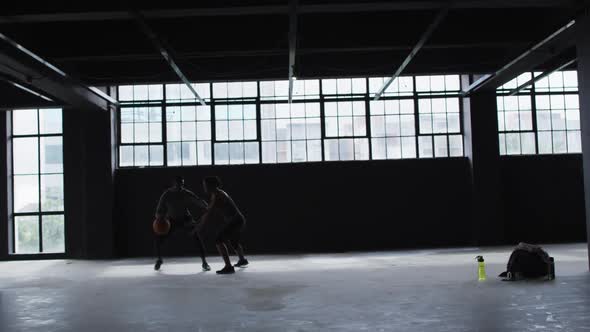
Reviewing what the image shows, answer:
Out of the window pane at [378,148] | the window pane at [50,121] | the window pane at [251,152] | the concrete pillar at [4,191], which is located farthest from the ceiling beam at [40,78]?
the window pane at [378,148]

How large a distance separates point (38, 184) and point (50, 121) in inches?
65.9

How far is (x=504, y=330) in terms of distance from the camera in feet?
17.4

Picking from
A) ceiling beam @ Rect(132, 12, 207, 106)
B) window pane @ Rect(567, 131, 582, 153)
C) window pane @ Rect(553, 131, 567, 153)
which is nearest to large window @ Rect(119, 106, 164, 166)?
ceiling beam @ Rect(132, 12, 207, 106)

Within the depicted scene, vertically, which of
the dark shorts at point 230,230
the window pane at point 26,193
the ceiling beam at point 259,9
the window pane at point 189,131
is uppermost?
the ceiling beam at point 259,9

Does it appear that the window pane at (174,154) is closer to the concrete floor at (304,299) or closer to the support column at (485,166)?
the concrete floor at (304,299)

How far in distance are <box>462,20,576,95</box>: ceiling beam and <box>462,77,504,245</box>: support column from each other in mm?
1924

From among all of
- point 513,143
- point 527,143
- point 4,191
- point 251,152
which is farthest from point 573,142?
point 4,191

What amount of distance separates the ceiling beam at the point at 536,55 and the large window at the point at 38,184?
10.9 m

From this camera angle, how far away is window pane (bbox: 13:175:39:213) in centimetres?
1614

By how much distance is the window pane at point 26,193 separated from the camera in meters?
16.1

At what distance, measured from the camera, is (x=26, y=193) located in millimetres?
16156

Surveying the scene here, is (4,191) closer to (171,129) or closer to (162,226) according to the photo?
(171,129)

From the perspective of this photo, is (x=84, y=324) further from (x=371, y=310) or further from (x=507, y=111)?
(x=507, y=111)

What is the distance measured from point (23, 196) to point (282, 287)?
403 inches
